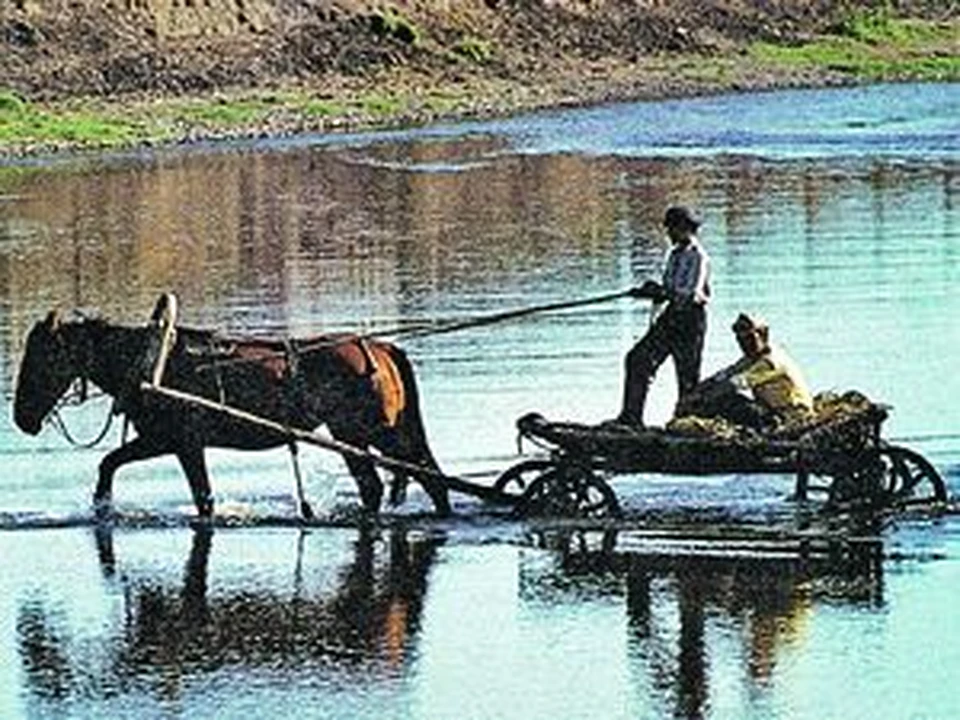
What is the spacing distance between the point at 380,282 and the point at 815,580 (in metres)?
18.8

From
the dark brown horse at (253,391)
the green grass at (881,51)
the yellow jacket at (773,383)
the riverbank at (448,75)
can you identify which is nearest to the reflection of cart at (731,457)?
the yellow jacket at (773,383)

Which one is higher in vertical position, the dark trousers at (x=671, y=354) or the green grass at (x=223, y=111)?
the green grass at (x=223, y=111)

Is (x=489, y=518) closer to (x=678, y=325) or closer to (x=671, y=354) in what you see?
(x=671, y=354)

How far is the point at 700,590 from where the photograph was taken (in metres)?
19.0

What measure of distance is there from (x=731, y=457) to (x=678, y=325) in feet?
5.19

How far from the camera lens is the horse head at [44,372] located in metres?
22.0

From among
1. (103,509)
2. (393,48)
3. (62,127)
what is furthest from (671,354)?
(393,48)

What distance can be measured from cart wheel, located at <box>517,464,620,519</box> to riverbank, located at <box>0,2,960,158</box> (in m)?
49.4

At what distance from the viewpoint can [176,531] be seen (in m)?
21.7

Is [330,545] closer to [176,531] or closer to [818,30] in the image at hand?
[176,531]

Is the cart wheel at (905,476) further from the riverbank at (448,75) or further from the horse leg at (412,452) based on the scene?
the riverbank at (448,75)

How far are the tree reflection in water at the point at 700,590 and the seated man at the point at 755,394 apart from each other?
895mm

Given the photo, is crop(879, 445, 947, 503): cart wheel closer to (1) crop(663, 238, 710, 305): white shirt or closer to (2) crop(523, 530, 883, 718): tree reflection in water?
(2) crop(523, 530, 883, 718): tree reflection in water

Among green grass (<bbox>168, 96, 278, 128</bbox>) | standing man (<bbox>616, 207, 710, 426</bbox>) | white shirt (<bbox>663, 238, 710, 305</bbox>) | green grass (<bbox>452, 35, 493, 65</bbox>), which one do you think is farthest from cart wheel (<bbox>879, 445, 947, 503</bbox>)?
green grass (<bbox>452, 35, 493, 65</bbox>)
